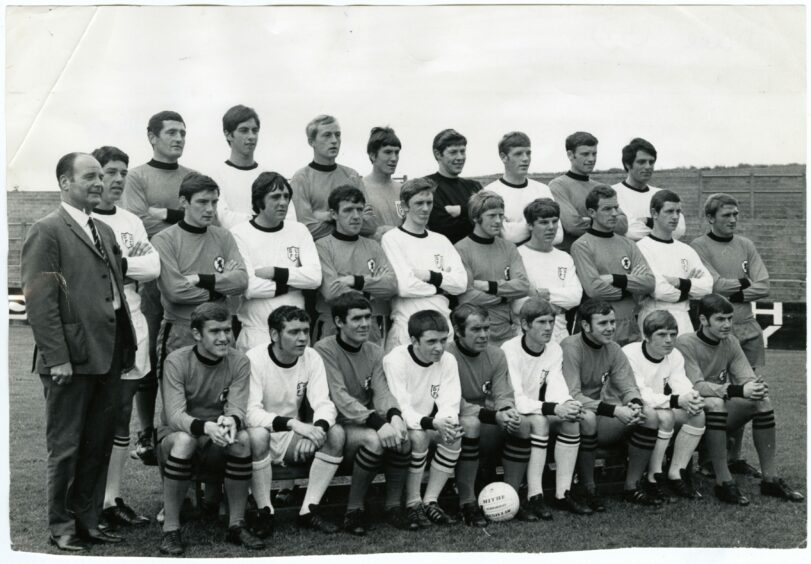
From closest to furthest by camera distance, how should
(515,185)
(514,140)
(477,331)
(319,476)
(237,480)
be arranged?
(237,480), (319,476), (477,331), (514,140), (515,185)

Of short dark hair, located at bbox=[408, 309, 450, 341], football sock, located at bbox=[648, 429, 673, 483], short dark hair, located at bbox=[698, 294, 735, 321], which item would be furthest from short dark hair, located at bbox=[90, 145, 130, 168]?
short dark hair, located at bbox=[698, 294, 735, 321]

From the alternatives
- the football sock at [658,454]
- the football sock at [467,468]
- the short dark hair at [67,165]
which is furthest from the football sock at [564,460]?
the short dark hair at [67,165]

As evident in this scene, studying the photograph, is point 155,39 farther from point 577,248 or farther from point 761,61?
point 761,61

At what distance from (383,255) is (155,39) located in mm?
2643

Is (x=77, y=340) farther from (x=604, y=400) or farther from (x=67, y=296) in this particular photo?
(x=604, y=400)

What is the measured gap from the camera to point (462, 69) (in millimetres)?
8039

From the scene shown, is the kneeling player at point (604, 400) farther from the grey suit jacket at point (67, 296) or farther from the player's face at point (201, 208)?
the grey suit jacket at point (67, 296)

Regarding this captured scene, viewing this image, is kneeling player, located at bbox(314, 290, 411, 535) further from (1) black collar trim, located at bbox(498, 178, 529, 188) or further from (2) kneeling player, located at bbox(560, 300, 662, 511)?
(1) black collar trim, located at bbox(498, 178, 529, 188)

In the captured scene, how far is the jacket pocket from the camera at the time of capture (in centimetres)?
557

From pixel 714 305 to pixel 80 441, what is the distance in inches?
193

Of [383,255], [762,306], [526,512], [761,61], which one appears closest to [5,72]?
[383,255]

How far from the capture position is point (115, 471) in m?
6.34

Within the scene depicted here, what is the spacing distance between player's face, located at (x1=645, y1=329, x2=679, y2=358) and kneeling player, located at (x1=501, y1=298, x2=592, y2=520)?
819 millimetres

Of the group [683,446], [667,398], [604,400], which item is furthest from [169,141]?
[683,446]
